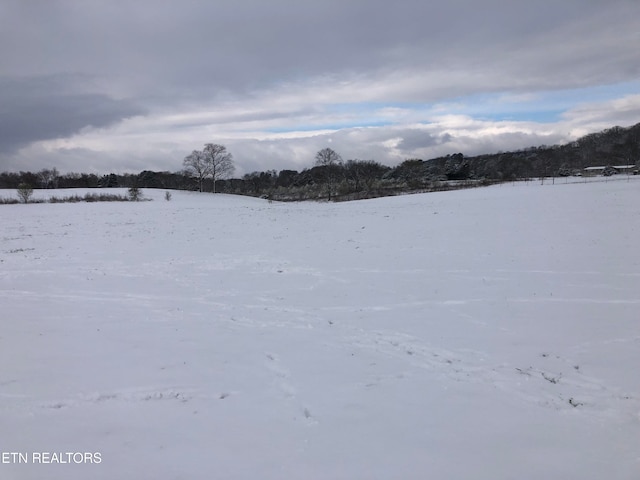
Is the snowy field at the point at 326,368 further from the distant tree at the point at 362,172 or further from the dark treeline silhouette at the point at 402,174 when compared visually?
the distant tree at the point at 362,172

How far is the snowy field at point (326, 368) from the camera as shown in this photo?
388 cm

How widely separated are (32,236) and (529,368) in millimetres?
22328

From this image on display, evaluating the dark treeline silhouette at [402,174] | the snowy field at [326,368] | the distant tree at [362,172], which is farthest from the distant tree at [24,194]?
the distant tree at [362,172]

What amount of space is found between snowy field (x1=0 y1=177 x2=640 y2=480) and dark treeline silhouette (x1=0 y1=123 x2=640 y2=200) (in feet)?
176

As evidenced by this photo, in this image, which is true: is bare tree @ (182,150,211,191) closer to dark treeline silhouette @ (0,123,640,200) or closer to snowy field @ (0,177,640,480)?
dark treeline silhouette @ (0,123,640,200)

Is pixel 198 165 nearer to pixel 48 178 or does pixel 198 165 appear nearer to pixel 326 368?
pixel 48 178

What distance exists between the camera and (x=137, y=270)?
12.3 metres

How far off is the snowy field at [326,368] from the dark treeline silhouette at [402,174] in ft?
176

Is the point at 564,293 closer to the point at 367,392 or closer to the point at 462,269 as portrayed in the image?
the point at 462,269

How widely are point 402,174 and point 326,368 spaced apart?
96583mm

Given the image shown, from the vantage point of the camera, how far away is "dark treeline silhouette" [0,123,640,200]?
81.7m

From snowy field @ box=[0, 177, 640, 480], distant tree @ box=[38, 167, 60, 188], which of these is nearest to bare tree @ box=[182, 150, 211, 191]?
distant tree @ box=[38, 167, 60, 188]

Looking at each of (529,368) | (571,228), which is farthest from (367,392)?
(571,228)

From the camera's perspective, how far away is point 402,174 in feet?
324
